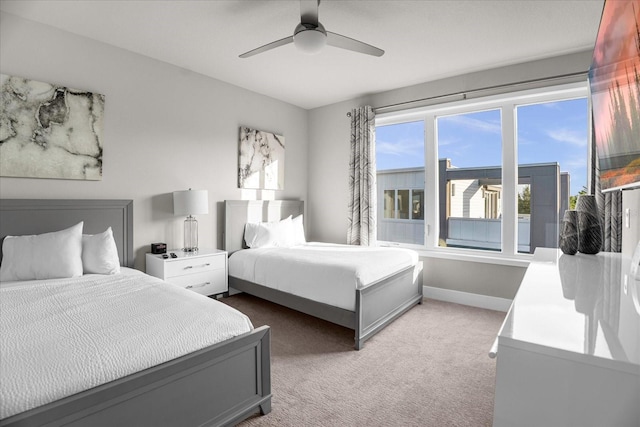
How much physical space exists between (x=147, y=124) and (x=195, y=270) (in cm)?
161

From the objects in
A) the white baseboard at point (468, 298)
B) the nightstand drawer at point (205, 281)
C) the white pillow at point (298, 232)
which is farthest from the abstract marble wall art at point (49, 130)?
the white baseboard at point (468, 298)

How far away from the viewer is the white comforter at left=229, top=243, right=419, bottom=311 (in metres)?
2.79

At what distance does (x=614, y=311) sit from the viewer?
3.72ft

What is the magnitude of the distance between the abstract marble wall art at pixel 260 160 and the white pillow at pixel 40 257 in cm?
211

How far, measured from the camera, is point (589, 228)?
2246mm

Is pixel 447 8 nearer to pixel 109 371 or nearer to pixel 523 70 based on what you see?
pixel 523 70

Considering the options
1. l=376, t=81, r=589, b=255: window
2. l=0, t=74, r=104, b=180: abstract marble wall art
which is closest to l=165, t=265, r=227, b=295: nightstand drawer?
l=0, t=74, r=104, b=180: abstract marble wall art

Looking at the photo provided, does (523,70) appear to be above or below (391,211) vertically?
above

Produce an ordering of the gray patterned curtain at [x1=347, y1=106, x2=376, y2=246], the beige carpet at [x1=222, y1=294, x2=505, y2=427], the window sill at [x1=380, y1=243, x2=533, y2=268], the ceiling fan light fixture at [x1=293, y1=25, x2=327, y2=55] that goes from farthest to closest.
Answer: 1. the gray patterned curtain at [x1=347, y1=106, x2=376, y2=246]
2. the window sill at [x1=380, y1=243, x2=533, y2=268]
3. the ceiling fan light fixture at [x1=293, y1=25, x2=327, y2=55]
4. the beige carpet at [x1=222, y1=294, x2=505, y2=427]

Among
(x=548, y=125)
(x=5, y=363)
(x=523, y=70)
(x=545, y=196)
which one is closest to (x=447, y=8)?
(x=523, y=70)

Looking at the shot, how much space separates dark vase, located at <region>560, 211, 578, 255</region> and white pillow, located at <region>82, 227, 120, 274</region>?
11.3 ft

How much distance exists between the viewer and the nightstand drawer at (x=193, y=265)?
320 centimetres

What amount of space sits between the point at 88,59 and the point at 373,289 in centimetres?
336

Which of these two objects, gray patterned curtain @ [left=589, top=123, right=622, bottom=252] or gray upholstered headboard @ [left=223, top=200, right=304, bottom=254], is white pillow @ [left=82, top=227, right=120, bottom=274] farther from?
gray patterned curtain @ [left=589, top=123, right=622, bottom=252]
